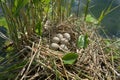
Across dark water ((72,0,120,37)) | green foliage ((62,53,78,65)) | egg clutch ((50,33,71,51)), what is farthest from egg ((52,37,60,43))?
dark water ((72,0,120,37))

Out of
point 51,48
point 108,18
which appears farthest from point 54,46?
point 108,18

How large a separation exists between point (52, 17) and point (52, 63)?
27 centimetres

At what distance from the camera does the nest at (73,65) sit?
105 cm

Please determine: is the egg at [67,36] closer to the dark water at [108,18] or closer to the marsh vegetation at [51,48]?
the marsh vegetation at [51,48]

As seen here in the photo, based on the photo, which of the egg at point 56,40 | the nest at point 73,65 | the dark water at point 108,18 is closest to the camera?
the nest at point 73,65

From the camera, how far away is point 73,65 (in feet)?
3.57

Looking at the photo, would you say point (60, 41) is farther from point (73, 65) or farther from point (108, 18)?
point (108, 18)

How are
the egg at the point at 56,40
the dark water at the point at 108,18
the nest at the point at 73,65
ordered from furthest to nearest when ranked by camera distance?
the dark water at the point at 108,18 < the egg at the point at 56,40 < the nest at the point at 73,65

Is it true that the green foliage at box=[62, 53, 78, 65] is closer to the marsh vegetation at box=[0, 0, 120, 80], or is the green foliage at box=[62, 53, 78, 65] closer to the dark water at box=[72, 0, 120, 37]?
the marsh vegetation at box=[0, 0, 120, 80]

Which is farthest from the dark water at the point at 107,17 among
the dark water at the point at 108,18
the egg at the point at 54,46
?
the egg at the point at 54,46

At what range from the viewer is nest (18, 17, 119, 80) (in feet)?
3.45

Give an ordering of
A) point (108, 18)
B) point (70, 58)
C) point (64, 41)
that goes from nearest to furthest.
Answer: point (70, 58) → point (64, 41) → point (108, 18)

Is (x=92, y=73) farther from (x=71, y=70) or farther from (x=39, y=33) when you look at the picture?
(x=39, y=33)

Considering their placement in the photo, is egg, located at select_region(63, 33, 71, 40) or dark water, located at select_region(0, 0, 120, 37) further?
dark water, located at select_region(0, 0, 120, 37)
